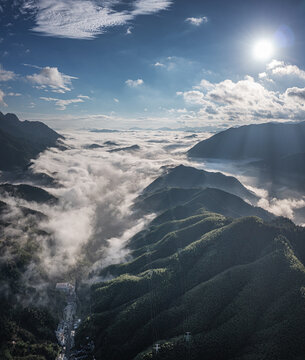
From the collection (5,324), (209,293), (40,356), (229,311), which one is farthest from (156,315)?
(5,324)

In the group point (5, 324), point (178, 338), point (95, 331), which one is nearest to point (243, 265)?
point (178, 338)

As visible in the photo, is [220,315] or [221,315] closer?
[221,315]

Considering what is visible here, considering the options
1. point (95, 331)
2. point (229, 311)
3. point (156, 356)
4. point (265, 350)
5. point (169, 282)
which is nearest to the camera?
point (265, 350)

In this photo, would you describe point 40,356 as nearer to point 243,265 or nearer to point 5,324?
point 5,324

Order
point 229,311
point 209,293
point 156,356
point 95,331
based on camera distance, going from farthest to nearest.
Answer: point 95,331
point 209,293
point 229,311
point 156,356

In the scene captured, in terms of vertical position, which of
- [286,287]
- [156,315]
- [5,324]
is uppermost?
[286,287]

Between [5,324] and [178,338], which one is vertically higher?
[178,338]

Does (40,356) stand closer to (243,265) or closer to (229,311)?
(229,311)

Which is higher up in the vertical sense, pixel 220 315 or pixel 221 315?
pixel 221 315

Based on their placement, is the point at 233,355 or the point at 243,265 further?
the point at 243,265
